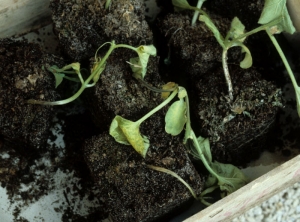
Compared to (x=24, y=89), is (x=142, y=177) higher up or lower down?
lower down

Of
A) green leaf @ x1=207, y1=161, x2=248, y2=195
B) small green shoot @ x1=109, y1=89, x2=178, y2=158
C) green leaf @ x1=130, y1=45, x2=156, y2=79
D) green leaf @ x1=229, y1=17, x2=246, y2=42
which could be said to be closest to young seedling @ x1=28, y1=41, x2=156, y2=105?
green leaf @ x1=130, y1=45, x2=156, y2=79

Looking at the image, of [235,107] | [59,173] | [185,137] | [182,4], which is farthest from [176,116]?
[59,173]

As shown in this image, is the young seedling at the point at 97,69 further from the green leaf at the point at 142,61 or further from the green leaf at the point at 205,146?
the green leaf at the point at 205,146

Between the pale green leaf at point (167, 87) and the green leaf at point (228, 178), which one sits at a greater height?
the pale green leaf at point (167, 87)

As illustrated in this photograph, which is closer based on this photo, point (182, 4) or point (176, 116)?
point (176, 116)

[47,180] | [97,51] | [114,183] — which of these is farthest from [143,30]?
[47,180]

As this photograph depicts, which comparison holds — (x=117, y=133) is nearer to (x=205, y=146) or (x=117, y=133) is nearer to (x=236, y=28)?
(x=205, y=146)

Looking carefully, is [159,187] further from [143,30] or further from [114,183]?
[143,30]

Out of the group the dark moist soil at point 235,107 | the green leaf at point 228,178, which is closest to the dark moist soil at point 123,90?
the dark moist soil at point 235,107
